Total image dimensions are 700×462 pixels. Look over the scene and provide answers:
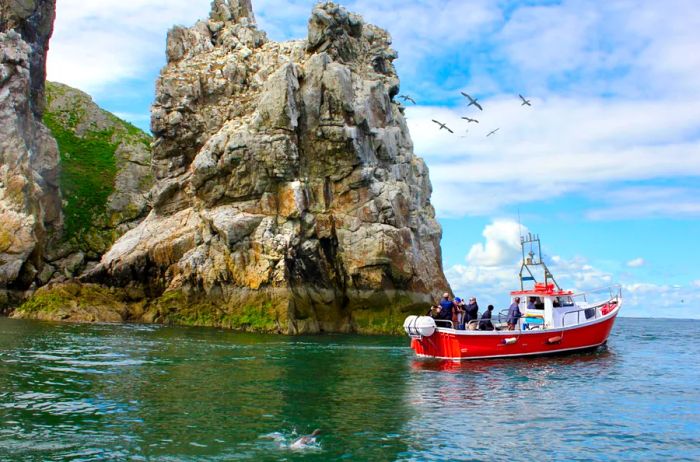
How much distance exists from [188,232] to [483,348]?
30075 millimetres

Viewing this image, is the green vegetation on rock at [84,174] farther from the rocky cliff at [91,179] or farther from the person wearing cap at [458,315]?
the person wearing cap at [458,315]

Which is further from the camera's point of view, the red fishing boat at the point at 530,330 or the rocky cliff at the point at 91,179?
the rocky cliff at the point at 91,179

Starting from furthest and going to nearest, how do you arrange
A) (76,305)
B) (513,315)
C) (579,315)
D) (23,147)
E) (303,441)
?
(23,147) → (76,305) → (579,315) → (513,315) → (303,441)

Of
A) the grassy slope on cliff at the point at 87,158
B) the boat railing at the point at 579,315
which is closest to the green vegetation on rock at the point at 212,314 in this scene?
the boat railing at the point at 579,315

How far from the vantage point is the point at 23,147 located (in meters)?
61.0

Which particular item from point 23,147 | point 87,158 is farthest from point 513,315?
point 87,158

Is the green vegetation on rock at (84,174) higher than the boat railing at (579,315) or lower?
higher

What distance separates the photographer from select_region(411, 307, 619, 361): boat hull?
31812 millimetres

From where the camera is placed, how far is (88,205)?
79500mm

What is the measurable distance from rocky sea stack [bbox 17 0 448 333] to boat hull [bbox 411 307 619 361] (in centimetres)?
1638

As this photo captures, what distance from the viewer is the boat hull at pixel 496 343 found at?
104 ft

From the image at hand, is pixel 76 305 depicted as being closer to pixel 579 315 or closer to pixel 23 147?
pixel 23 147

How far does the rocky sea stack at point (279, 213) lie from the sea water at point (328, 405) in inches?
595

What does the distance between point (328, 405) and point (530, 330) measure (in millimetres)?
16122
